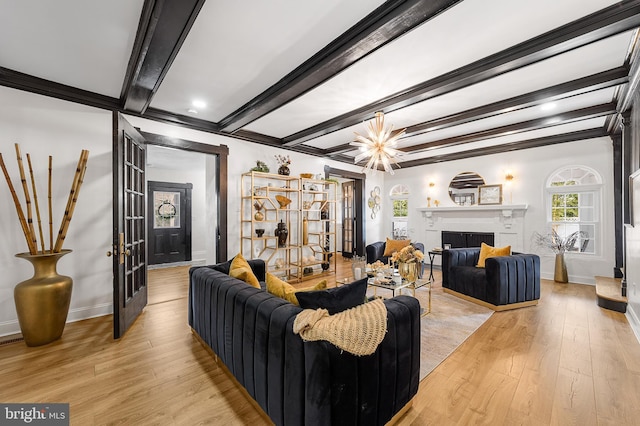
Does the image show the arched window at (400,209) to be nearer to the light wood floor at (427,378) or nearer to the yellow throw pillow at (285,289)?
the light wood floor at (427,378)

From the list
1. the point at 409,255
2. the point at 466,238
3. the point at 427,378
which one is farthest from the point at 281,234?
the point at 466,238

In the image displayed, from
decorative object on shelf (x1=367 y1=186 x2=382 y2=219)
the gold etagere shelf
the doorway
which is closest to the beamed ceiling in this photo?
the gold etagere shelf

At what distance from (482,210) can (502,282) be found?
2.89 m

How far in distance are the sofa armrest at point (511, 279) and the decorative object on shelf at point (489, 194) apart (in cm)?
238

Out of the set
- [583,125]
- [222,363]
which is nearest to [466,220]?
[583,125]

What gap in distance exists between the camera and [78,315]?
126 inches

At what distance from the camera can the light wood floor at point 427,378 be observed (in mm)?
1741

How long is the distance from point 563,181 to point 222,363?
642 cm

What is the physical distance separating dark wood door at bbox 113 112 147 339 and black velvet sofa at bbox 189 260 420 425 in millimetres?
1352

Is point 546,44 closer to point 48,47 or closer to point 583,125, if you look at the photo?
point 583,125

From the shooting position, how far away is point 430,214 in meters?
6.75

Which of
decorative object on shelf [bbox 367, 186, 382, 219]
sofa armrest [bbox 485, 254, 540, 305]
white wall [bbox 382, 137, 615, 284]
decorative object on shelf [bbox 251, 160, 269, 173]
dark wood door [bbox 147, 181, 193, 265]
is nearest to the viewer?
sofa armrest [bbox 485, 254, 540, 305]

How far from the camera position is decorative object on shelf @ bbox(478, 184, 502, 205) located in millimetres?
5828

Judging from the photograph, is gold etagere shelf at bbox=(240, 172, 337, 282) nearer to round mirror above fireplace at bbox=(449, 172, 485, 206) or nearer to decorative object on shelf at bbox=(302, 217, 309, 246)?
decorative object on shelf at bbox=(302, 217, 309, 246)
